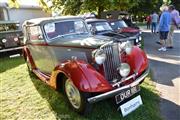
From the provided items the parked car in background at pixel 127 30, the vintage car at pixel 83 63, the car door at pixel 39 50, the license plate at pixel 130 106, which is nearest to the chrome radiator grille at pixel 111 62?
the vintage car at pixel 83 63

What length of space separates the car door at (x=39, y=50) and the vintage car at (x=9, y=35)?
4599 mm

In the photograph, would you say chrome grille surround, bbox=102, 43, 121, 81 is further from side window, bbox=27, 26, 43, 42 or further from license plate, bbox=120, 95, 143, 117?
side window, bbox=27, 26, 43, 42

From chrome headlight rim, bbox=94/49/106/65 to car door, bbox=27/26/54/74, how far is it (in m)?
1.68

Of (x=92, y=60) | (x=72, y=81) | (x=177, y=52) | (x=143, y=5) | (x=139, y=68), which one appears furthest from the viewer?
(x=143, y=5)

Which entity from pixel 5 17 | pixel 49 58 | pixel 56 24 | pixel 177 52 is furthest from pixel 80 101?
pixel 5 17

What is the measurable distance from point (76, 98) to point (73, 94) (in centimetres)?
11

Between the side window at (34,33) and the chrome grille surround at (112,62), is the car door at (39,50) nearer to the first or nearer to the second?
the side window at (34,33)

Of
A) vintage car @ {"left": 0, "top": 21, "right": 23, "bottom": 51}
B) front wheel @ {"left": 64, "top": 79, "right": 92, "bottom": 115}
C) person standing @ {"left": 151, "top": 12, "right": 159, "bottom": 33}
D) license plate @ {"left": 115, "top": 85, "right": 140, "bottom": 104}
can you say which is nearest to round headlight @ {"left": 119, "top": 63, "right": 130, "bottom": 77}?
license plate @ {"left": 115, "top": 85, "right": 140, "bottom": 104}

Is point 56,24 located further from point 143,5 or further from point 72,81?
point 143,5

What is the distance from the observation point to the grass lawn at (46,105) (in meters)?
5.09

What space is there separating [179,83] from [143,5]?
904 inches

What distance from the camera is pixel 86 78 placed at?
15.0 feet

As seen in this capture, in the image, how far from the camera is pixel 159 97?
5.89m

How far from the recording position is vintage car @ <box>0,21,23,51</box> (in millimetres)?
Answer: 11734
